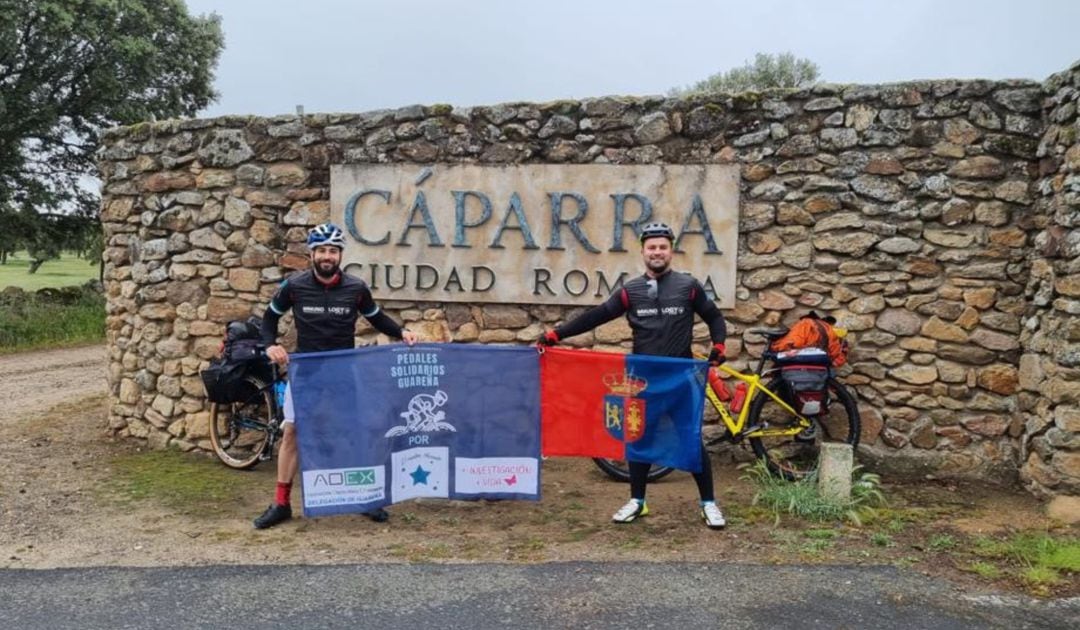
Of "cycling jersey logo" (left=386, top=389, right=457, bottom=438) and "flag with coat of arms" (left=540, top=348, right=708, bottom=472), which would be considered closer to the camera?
"flag with coat of arms" (left=540, top=348, right=708, bottom=472)

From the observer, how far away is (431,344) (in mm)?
5457

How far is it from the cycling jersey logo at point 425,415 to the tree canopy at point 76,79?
15.7m

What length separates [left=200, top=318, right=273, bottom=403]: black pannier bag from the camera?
6.51 metres

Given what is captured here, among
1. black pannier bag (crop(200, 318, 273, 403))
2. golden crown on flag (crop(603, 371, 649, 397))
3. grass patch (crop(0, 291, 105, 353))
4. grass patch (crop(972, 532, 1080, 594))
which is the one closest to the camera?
grass patch (crop(972, 532, 1080, 594))

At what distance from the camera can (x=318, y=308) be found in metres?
5.23

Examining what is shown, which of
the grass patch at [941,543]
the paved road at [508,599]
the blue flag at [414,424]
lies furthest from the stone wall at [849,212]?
the paved road at [508,599]

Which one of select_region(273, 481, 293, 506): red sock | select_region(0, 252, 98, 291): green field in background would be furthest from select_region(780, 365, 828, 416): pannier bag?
select_region(0, 252, 98, 291): green field in background

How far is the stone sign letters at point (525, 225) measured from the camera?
630cm

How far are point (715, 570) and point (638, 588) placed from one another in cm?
50

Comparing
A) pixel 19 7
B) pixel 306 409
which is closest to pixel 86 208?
pixel 19 7

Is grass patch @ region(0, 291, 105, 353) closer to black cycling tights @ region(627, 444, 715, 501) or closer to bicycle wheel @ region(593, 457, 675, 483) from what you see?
bicycle wheel @ region(593, 457, 675, 483)

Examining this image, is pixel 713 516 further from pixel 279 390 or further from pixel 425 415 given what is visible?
pixel 279 390

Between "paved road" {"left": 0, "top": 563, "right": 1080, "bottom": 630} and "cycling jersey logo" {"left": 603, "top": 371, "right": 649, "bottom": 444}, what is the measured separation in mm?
1043

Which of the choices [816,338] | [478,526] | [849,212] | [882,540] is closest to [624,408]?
[478,526]
